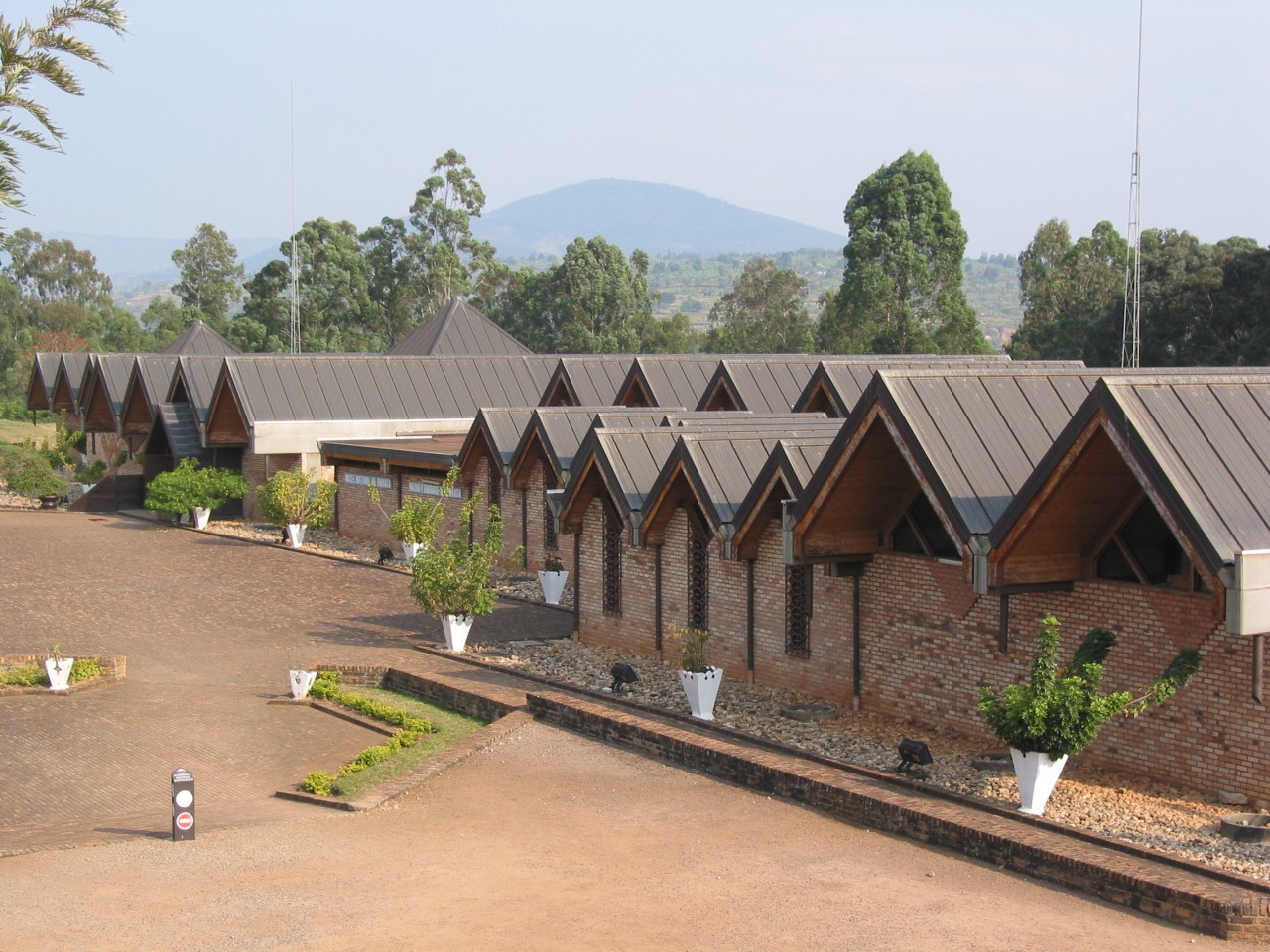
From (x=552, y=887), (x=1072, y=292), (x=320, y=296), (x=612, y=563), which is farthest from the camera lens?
(x=320, y=296)

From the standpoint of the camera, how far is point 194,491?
4072cm

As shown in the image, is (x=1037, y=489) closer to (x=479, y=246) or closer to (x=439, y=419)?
(x=439, y=419)

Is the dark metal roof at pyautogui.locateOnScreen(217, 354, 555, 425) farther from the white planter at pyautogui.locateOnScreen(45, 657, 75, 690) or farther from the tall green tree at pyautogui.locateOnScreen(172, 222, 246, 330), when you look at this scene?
the tall green tree at pyautogui.locateOnScreen(172, 222, 246, 330)

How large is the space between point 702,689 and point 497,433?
1340 centimetres

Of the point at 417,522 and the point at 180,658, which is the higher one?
the point at 417,522

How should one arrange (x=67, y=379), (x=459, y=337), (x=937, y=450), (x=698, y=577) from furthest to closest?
(x=67, y=379) < (x=459, y=337) < (x=698, y=577) < (x=937, y=450)

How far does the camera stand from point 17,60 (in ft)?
35.4

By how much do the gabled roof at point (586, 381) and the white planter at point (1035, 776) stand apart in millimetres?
23913

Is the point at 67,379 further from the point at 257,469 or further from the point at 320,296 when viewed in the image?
the point at 320,296

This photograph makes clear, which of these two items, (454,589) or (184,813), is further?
(454,589)

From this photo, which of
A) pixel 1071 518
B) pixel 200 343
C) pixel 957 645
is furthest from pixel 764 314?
pixel 1071 518

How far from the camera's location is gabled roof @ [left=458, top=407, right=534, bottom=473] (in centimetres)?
3050

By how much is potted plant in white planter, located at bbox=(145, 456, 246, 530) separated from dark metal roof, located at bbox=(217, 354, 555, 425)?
93.5 inches

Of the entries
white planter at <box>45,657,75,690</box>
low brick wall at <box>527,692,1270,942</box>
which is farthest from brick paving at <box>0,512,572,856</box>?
low brick wall at <box>527,692,1270,942</box>
